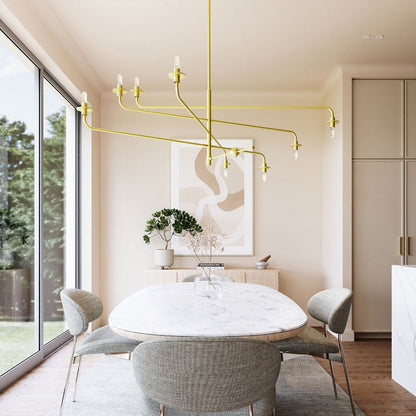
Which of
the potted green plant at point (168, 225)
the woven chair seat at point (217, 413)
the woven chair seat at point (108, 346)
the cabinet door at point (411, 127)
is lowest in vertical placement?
the woven chair seat at point (217, 413)

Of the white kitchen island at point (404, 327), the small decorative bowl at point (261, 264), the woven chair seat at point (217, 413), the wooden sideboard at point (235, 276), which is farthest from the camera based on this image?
the small decorative bowl at point (261, 264)

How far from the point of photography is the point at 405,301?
2957 millimetres

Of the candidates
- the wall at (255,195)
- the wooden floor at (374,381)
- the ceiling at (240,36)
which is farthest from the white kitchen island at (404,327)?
the ceiling at (240,36)

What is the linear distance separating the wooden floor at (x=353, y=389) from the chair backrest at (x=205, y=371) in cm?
138

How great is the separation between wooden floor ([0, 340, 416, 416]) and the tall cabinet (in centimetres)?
61

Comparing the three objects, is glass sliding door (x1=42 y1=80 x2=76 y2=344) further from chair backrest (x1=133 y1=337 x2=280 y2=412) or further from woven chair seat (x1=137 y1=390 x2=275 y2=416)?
chair backrest (x1=133 y1=337 x2=280 y2=412)

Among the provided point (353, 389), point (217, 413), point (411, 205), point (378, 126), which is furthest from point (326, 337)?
point (378, 126)

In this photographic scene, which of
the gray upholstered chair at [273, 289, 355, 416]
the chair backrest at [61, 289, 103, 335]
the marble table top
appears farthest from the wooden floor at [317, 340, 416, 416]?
the chair backrest at [61, 289, 103, 335]

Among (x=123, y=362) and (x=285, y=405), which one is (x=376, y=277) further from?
(x=123, y=362)

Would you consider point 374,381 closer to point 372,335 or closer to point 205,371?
point 372,335

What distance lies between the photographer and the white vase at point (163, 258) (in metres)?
4.60

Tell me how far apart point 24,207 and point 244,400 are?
2.38 m

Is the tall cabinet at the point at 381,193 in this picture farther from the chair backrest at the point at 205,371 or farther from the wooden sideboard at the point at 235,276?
the chair backrest at the point at 205,371

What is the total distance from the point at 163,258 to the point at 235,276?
81 centimetres
